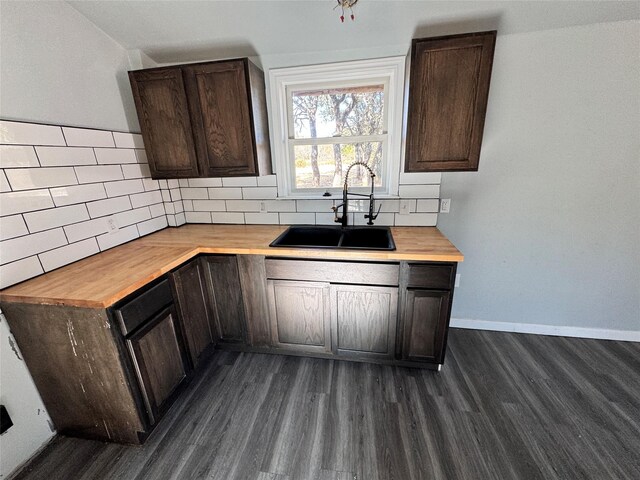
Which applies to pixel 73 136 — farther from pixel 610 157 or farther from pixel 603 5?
pixel 610 157

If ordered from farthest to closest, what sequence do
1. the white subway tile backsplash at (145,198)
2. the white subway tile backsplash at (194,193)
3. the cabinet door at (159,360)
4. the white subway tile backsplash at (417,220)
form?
the white subway tile backsplash at (194,193) < the white subway tile backsplash at (417,220) < the white subway tile backsplash at (145,198) < the cabinet door at (159,360)

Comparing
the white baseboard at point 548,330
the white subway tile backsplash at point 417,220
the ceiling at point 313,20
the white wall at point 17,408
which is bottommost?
the white baseboard at point 548,330

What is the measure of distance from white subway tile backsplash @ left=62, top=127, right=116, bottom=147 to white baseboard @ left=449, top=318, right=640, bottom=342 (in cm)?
297

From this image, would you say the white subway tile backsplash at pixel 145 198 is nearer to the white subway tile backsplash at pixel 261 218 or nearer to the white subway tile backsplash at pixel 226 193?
the white subway tile backsplash at pixel 226 193

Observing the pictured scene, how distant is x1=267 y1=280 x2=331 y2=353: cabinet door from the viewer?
5.77 feet

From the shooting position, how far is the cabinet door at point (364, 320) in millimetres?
1683

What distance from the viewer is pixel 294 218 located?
87.0 inches

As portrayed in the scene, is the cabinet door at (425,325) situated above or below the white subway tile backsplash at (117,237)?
below

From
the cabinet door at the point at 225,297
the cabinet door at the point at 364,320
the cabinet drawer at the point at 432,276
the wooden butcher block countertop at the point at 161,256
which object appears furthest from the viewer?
the cabinet door at the point at 225,297

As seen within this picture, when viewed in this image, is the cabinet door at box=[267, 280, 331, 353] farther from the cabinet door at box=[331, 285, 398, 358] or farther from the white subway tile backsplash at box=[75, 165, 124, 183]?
the white subway tile backsplash at box=[75, 165, 124, 183]

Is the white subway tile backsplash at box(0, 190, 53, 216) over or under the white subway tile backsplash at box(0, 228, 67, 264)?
over

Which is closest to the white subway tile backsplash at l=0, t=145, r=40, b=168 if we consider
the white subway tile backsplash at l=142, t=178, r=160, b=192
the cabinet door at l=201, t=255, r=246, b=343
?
the white subway tile backsplash at l=142, t=178, r=160, b=192

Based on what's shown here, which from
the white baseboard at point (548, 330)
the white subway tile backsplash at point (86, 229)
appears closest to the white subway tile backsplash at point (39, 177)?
the white subway tile backsplash at point (86, 229)

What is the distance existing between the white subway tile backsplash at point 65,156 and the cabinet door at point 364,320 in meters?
1.70
